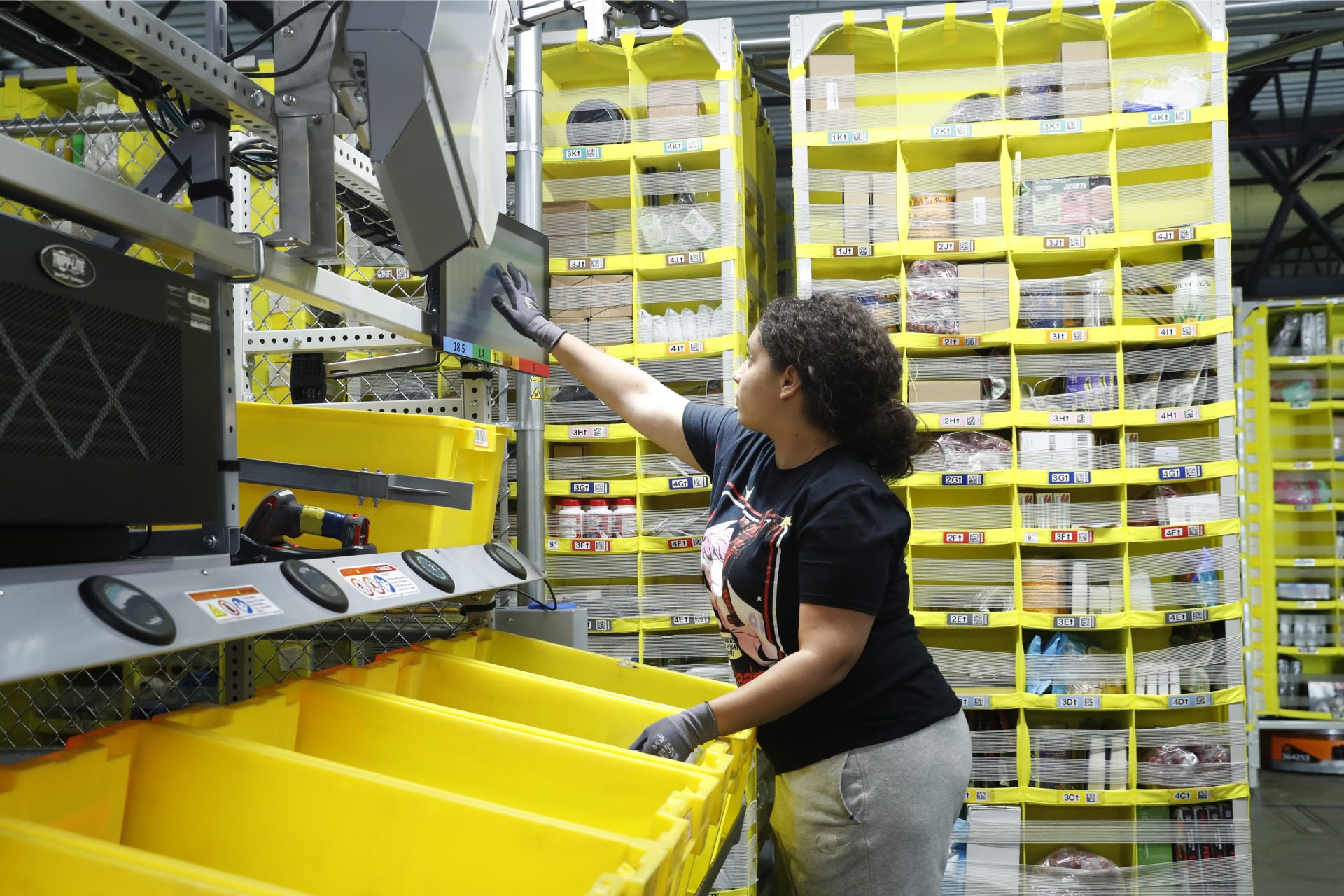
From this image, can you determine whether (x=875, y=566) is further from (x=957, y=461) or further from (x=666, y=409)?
(x=957, y=461)

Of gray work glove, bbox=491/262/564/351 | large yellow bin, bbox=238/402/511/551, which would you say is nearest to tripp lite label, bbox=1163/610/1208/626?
gray work glove, bbox=491/262/564/351

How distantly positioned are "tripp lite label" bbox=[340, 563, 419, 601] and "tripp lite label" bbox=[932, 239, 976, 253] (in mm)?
3109

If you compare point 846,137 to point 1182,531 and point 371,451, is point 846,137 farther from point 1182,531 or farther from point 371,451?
point 371,451

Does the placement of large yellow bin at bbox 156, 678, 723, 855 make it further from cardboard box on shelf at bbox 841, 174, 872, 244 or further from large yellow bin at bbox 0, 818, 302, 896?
cardboard box on shelf at bbox 841, 174, 872, 244

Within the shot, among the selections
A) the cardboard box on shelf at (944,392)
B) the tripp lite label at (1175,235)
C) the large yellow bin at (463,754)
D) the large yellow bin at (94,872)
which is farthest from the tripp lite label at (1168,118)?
the large yellow bin at (94,872)

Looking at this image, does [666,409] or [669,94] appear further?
[669,94]

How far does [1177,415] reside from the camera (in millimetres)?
4055

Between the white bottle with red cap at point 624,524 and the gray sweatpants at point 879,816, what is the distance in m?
2.35

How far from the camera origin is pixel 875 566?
5.79 feet

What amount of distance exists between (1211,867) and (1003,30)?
3.65 m

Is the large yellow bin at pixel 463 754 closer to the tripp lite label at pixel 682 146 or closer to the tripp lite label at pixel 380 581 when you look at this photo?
the tripp lite label at pixel 380 581

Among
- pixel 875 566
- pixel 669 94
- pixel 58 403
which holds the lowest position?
pixel 875 566

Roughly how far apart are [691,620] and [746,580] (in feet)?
7.53

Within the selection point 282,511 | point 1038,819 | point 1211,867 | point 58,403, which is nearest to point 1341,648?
point 1211,867
